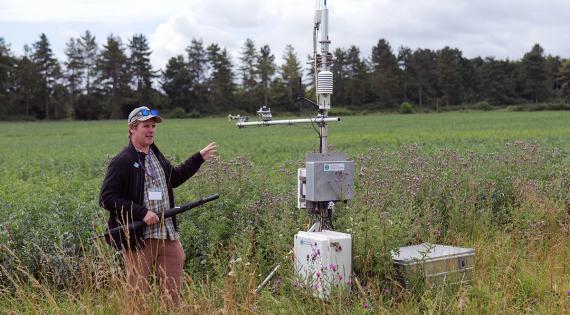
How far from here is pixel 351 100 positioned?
107812mm

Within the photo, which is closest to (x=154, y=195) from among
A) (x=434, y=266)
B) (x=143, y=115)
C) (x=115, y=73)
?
(x=143, y=115)

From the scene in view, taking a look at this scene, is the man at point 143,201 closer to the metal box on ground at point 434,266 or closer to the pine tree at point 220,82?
the metal box on ground at point 434,266

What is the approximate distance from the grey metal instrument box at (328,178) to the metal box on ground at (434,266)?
74cm

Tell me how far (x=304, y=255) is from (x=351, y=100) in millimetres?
104221

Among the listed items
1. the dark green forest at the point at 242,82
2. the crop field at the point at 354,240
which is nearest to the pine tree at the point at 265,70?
the dark green forest at the point at 242,82

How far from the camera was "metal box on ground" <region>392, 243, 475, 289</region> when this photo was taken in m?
4.94

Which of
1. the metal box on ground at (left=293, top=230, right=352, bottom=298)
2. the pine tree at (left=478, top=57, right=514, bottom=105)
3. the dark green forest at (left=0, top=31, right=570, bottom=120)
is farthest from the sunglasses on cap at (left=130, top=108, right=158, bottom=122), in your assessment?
the pine tree at (left=478, top=57, right=514, bottom=105)

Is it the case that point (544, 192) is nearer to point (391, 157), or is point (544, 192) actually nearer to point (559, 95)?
point (391, 157)

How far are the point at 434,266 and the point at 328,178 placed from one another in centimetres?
117

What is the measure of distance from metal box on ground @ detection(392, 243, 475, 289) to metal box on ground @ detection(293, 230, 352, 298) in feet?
1.69

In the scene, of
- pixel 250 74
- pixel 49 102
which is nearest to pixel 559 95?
pixel 250 74

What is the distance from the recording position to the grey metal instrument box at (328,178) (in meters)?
4.88

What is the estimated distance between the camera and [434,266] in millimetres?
5000

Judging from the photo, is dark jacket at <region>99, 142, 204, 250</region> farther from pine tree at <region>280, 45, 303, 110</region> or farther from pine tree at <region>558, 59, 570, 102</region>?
pine tree at <region>558, 59, 570, 102</region>
